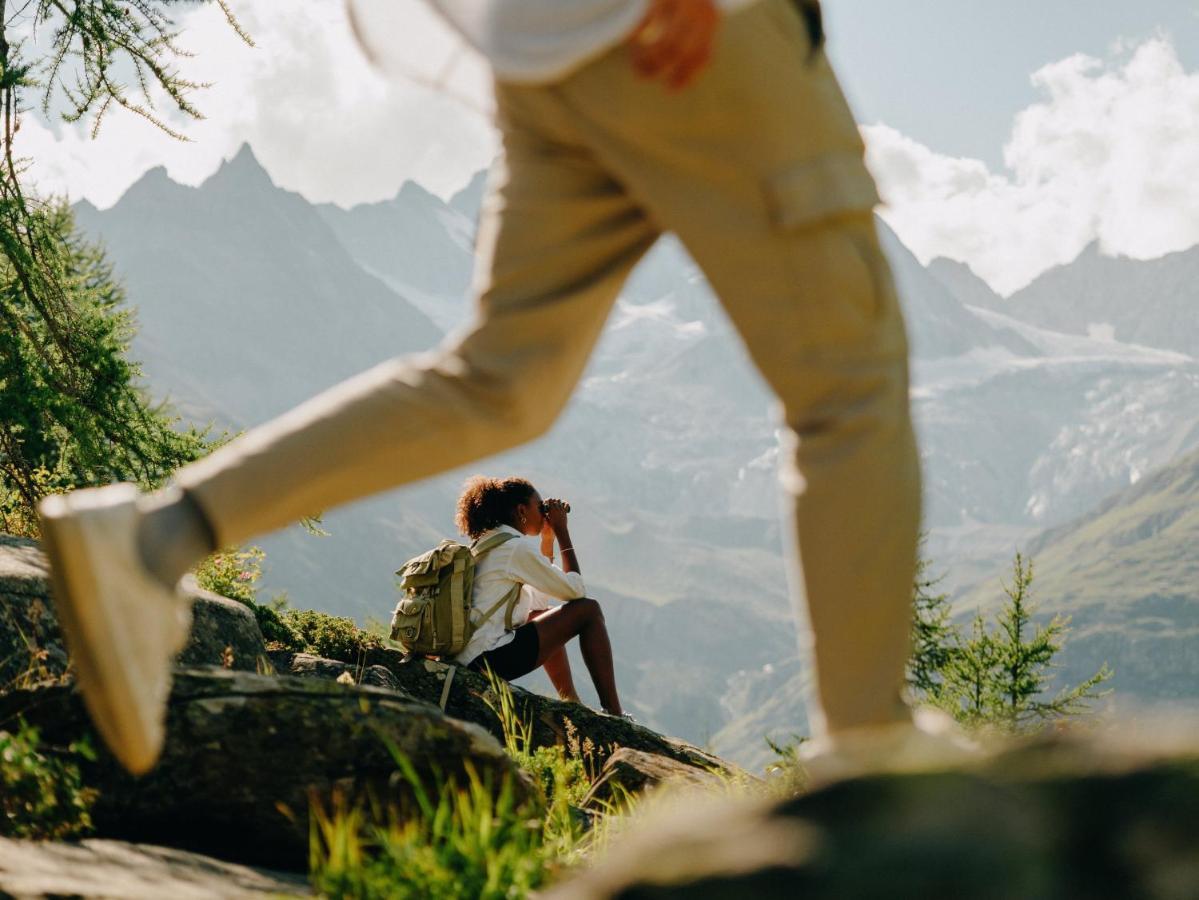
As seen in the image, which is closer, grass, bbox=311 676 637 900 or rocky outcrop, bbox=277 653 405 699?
grass, bbox=311 676 637 900

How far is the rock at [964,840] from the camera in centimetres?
94

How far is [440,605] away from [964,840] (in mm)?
6595

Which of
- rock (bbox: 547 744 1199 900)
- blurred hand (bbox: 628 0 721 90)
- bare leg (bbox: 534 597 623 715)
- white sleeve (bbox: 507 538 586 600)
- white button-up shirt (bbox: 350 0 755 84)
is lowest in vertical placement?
bare leg (bbox: 534 597 623 715)

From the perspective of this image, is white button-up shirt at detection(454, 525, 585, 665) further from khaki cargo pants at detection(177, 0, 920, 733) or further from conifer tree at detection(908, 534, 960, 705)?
conifer tree at detection(908, 534, 960, 705)

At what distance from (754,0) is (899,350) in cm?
53

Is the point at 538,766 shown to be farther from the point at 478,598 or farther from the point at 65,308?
the point at 65,308

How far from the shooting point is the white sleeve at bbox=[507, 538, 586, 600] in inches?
293

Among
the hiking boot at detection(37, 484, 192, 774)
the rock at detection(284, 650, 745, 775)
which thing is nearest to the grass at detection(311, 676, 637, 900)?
the hiking boot at detection(37, 484, 192, 774)

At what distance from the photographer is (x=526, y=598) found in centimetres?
776

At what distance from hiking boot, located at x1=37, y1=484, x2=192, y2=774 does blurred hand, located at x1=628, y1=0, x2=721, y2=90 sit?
981mm

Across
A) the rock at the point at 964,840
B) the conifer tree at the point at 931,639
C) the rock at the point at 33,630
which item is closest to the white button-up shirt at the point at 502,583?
the rock at the point at 33,630

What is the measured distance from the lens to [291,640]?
8.15m

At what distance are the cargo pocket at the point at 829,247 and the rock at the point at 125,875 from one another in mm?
1164

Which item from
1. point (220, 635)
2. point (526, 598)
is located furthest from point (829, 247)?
point (526, 598)
